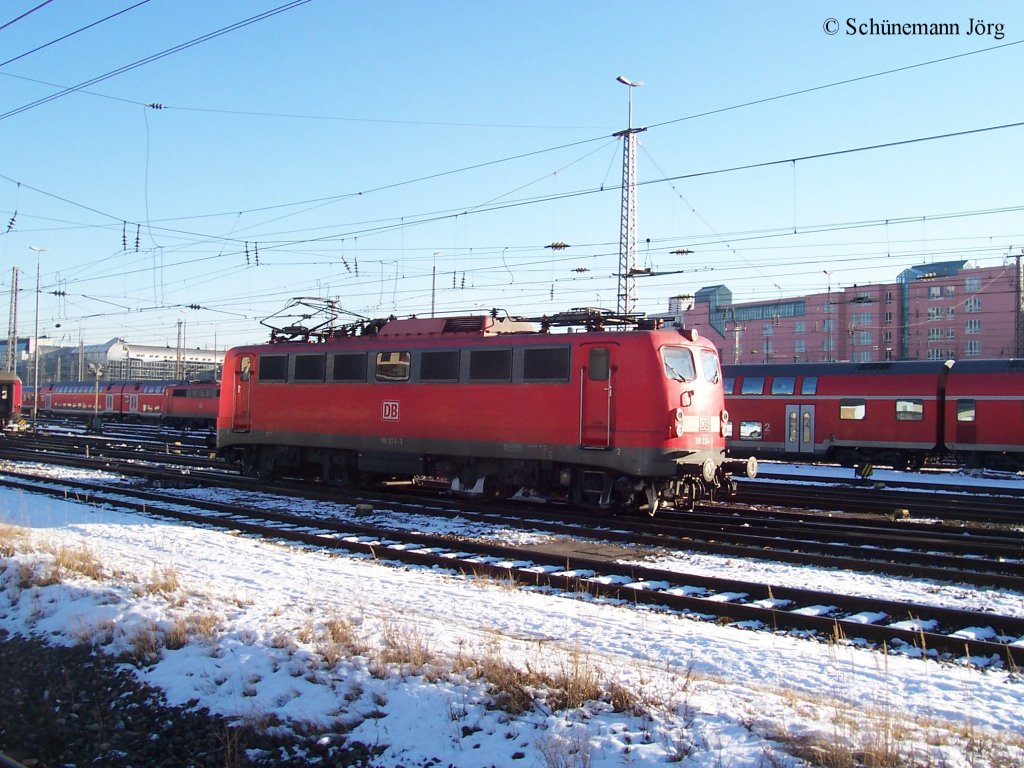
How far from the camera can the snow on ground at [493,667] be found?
207 inches

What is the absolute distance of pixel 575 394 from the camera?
50.9 feet

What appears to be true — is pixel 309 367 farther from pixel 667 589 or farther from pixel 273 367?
pixel 667 589

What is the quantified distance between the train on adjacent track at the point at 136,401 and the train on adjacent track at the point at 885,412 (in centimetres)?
3179

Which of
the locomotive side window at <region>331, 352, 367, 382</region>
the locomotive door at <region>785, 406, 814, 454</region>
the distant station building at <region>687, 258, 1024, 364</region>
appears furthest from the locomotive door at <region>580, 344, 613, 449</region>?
the distant station building at <region>687, 258, 1024, 364</region>

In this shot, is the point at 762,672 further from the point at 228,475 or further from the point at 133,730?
the point at 228,475

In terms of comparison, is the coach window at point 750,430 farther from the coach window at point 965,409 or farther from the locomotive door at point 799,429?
the coach window at point 965,409

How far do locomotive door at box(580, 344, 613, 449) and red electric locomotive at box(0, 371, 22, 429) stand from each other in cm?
3824

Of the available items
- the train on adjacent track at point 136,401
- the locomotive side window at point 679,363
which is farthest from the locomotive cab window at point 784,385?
the train on adjacent track at point 136,401

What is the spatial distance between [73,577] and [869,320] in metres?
87.5

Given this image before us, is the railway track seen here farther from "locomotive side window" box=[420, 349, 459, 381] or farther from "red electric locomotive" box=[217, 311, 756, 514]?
"locomotive side window" box=[420, 349, 459, 381]

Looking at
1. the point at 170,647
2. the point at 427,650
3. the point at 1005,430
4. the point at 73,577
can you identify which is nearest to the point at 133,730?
the point at 170,647

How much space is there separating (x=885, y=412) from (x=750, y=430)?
485 cm

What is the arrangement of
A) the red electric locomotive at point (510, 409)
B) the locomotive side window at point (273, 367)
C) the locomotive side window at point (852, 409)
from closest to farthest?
the red electric locomotive at point (510, 409)
the locomotive side window at point (273, 367)
the locomotive side window at point (852, 409)

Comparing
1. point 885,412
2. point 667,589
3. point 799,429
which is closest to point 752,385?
point 799,429
